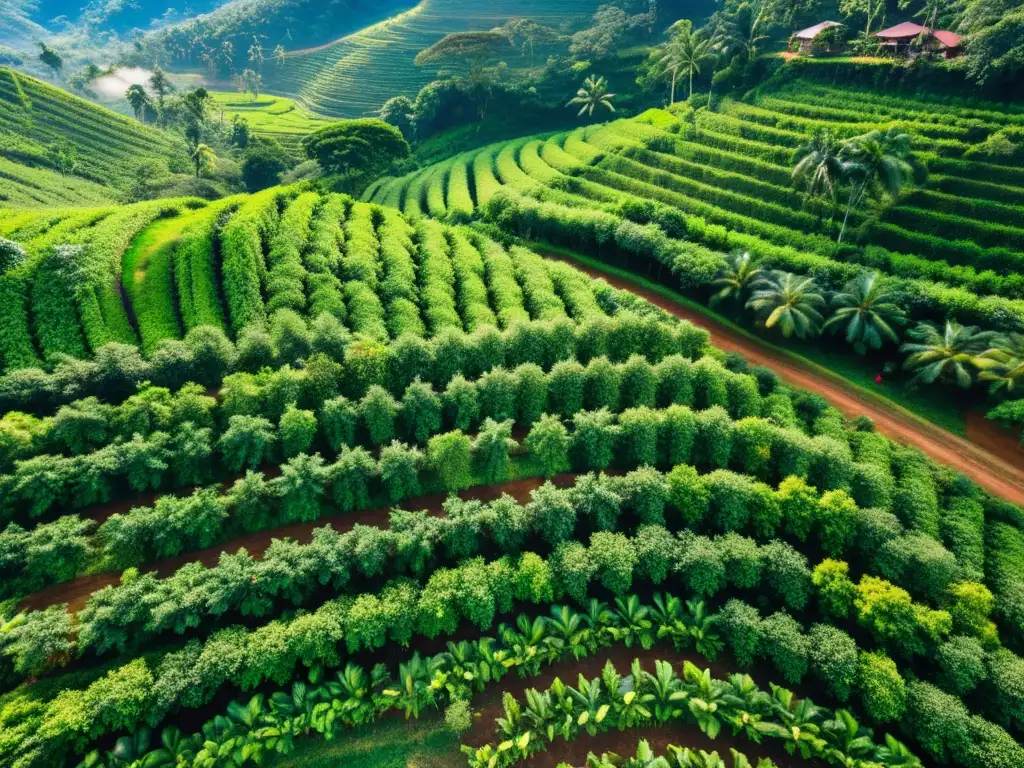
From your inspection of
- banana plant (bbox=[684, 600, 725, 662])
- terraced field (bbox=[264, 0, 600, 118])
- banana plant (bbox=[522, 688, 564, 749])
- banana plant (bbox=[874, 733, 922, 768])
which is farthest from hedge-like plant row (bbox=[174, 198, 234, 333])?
terraced field (bbox=[264, 0, 600, 118])

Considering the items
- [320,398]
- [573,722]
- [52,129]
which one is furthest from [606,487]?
[52,129]

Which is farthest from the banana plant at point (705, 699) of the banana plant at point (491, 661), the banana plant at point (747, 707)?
the banana plant at point (491, 661)

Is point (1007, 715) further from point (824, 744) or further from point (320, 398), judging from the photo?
point (320, 398)

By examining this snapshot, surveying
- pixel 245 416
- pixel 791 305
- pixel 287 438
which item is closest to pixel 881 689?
pixel 791 305

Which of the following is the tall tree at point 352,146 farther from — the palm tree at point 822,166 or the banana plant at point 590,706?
the banana plant at point 590,706

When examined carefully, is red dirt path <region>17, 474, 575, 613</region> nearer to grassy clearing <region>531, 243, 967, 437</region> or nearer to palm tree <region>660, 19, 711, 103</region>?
grassy clearing <region>531, 243, 967, 437</region>

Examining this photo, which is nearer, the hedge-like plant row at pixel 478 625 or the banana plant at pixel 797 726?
the hedge-like plant row at pixel 478 625

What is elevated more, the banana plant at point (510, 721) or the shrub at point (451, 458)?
the shrub at point (451, 458)
